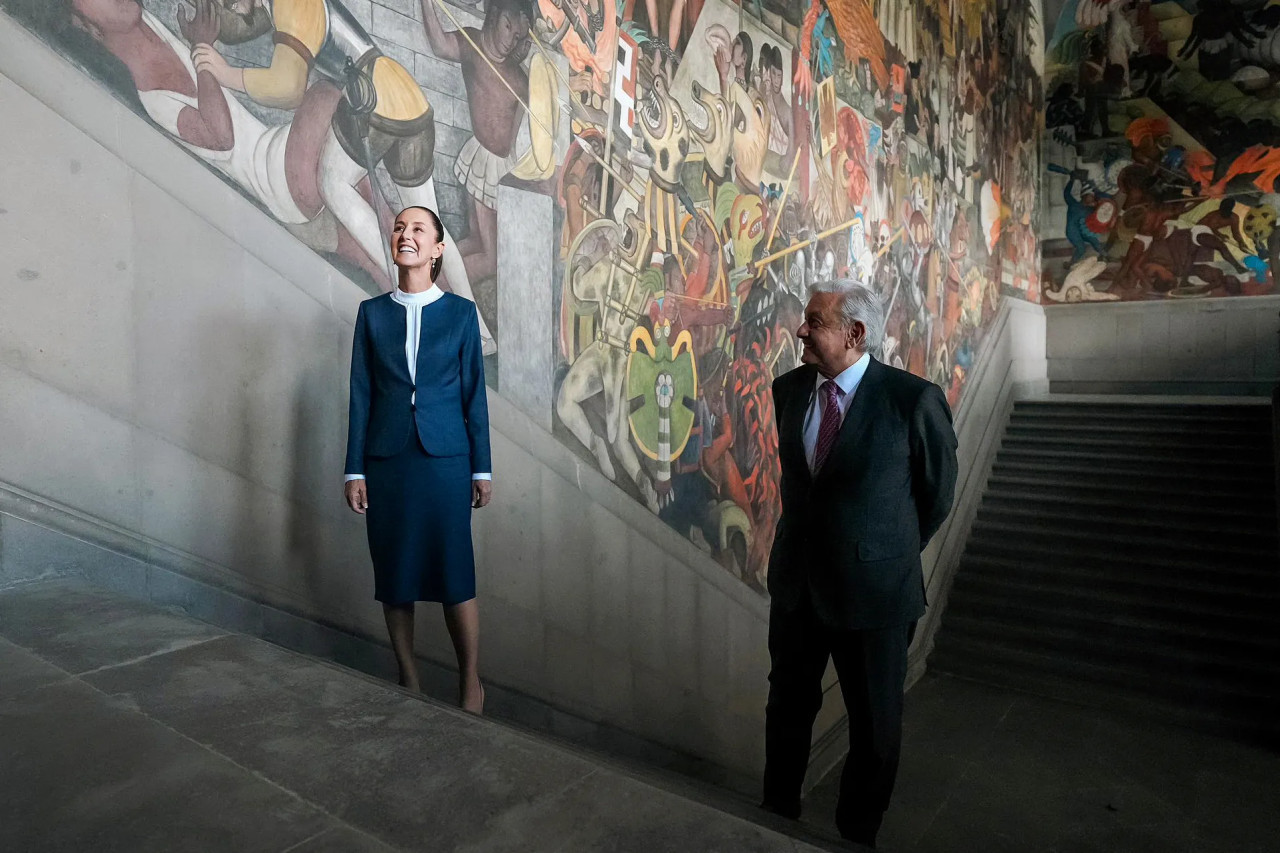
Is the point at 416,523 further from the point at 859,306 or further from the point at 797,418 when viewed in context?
the point at 859,306

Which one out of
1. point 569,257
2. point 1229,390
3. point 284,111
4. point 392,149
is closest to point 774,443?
point 569,257

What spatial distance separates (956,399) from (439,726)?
9519 millimetres

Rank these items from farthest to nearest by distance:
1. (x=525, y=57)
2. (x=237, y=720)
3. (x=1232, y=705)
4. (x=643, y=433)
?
(x=1232, y=705)
(x=643, y=433)
(x=525, y=57)
(x=237, y=720)

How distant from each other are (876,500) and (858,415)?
0.29 metres

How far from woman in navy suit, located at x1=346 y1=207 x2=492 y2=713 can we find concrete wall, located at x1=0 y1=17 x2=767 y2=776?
0.61 meters

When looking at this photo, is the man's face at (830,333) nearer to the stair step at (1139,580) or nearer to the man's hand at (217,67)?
the man's hand at (217,67)

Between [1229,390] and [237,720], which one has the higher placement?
[1229,390]

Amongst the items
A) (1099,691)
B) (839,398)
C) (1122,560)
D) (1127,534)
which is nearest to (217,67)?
(839,398)

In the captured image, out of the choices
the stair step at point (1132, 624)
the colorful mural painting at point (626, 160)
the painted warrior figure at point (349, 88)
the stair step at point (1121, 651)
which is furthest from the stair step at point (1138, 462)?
the painted warrior figure at point (349, 88)

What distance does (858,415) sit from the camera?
2.77 meters

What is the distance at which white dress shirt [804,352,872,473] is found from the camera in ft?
9.27

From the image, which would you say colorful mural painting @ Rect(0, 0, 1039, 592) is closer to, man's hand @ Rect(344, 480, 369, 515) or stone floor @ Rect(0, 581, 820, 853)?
man's hand @ Rect(344, 480, 369, 515)

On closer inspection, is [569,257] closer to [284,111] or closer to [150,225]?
[284,111]

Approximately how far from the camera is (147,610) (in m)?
2.46
